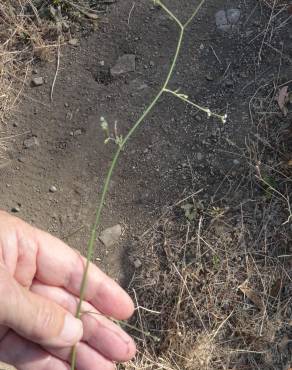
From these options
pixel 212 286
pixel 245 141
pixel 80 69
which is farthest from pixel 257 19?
pixel 212 286

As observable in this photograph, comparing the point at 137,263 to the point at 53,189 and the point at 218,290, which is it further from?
the point at 53,189

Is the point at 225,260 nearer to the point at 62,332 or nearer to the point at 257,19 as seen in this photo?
the point at 62,332

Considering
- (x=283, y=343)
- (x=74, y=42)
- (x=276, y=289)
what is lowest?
(x=283, y=343)

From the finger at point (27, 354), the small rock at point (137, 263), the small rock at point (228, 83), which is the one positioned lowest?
the small rock at point (137, 263)

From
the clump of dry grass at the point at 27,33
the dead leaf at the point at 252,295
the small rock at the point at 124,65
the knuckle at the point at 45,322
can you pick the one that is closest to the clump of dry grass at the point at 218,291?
the dead leaf at the point at 252,295

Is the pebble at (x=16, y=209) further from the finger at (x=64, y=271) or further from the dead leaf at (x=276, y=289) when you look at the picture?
the dead leaf at (x=276, y=289)

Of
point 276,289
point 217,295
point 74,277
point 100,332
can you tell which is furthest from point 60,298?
point 276,289
